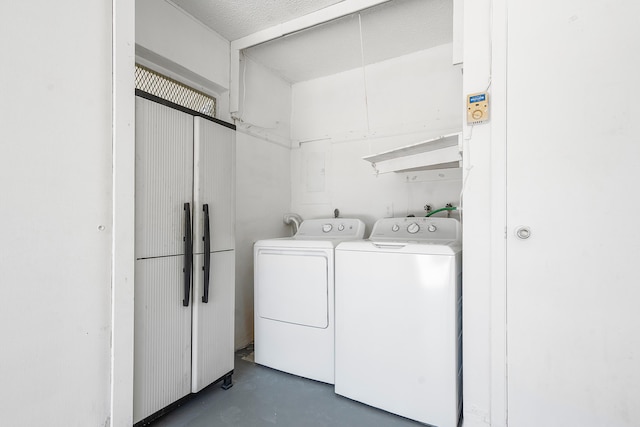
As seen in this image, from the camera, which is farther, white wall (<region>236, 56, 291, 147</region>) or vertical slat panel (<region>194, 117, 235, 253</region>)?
white wall (<region>236, 56, 291, 147</region>)

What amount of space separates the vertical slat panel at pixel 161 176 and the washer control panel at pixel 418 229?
1480mm

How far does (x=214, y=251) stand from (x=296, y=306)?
73 centimetres

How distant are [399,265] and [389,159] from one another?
0.97m

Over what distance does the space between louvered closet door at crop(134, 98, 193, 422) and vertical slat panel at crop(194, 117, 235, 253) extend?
56mm

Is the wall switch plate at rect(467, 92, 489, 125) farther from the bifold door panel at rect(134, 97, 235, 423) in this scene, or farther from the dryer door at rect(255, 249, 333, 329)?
the bifold door panel at rect(134, 97, 235, 423)

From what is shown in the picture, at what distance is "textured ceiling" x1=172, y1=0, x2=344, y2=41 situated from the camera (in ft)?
6.98

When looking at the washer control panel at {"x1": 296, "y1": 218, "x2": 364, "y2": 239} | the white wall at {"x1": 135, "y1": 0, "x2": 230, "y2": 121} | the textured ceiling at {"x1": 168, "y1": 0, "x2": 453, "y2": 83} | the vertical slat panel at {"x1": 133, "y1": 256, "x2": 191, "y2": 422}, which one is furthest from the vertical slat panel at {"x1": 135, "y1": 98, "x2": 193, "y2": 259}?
the washer control panel at {"x1": 296, "y1": 218, "x2": 364, "y2": 239}

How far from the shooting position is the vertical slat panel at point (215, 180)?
1847mm

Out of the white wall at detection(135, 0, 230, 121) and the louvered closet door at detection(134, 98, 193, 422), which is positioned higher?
the white wall at detection(135, 0, 230, 121)

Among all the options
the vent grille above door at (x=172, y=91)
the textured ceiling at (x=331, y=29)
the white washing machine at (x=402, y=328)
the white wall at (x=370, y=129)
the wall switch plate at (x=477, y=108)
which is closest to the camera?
the wall switch plate at (x=477, y=108)

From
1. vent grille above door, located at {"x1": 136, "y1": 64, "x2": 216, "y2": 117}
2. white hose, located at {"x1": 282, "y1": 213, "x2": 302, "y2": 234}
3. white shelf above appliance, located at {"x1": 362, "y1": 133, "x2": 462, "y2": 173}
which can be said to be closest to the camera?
white shelf above appliance, located at {"x1": 362, "y1": 133, "x2": 462, "y2": 173}

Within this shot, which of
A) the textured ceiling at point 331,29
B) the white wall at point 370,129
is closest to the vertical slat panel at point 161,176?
the textured ceiling at point 331,29

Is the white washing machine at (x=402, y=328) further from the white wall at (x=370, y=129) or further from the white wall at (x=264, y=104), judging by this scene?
the white wall at (x=264, y=104)
